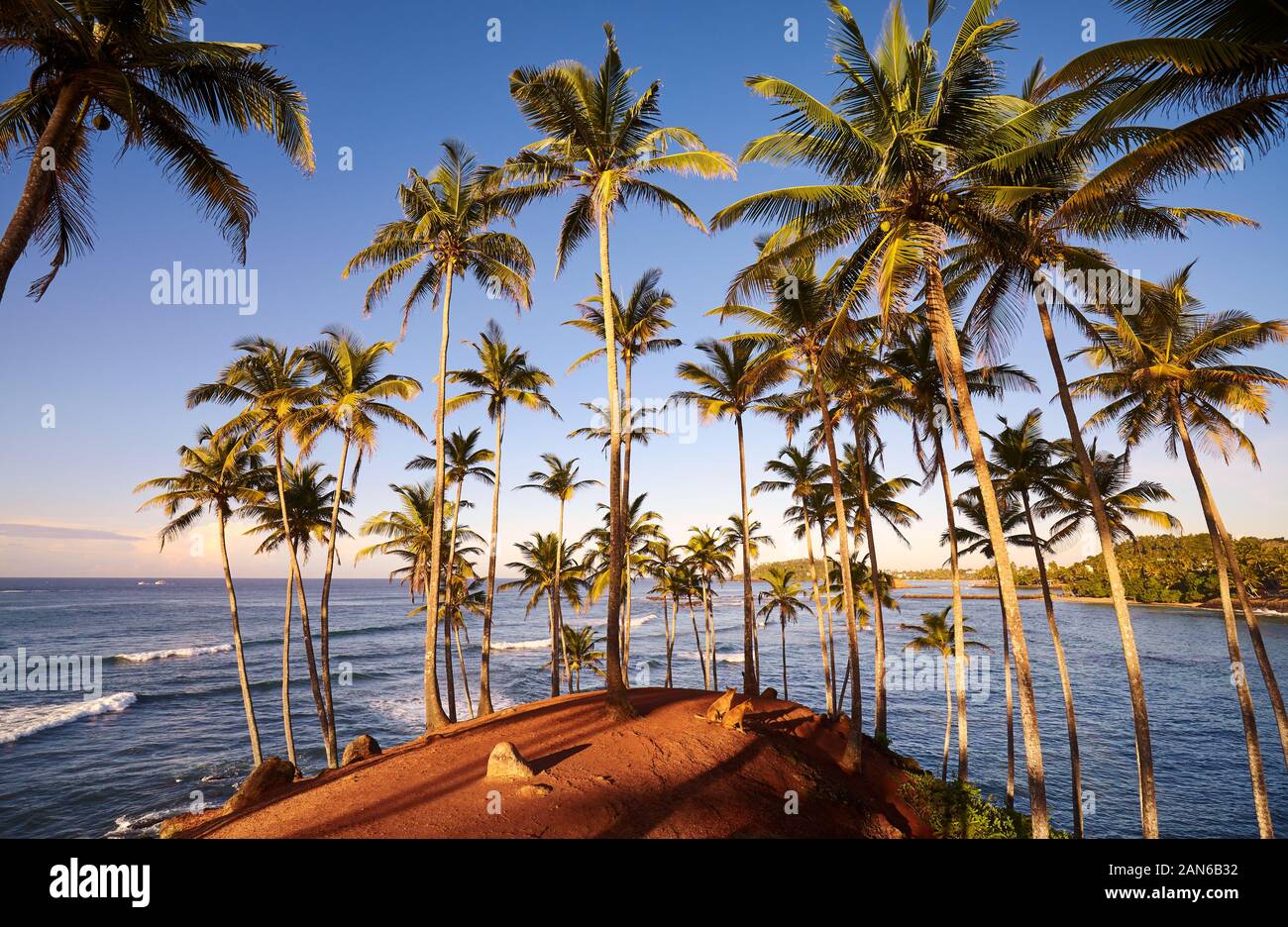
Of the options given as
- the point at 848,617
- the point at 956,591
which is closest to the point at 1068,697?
the point at 956,591

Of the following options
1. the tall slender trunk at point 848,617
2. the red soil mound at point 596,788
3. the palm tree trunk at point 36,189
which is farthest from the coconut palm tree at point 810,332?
the palm tree trunk at point 36,189

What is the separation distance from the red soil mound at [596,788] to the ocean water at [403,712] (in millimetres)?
11505

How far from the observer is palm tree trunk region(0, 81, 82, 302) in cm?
721

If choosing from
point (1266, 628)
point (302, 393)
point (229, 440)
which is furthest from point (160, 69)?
point (1266, 628)

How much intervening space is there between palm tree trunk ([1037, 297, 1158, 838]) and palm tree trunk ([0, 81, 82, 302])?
744 inches

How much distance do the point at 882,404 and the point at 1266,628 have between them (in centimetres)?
8700

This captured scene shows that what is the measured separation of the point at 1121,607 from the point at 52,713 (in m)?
56.2

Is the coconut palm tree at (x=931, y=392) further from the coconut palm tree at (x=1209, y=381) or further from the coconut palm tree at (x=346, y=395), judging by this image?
the coconut palm tree at (x=346, y=395)

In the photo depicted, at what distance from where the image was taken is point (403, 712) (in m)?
36.6

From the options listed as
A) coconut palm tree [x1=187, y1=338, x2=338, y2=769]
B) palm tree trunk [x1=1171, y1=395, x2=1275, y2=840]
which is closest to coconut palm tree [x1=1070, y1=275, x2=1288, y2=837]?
palm tree trunk [x1=1171, y1=395, x2=1275, y2=840]

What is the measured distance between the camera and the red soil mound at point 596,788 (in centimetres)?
829

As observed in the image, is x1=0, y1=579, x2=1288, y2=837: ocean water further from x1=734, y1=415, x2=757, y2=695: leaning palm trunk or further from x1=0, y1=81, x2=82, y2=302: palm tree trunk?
x1=0, y1=81, x2=82, y2=302: palm tree trunk

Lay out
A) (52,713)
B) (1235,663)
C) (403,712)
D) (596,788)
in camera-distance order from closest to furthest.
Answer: (596,788) < (1235,663) < (52,713) < (403,712)

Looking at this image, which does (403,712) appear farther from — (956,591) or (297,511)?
(956,591)
